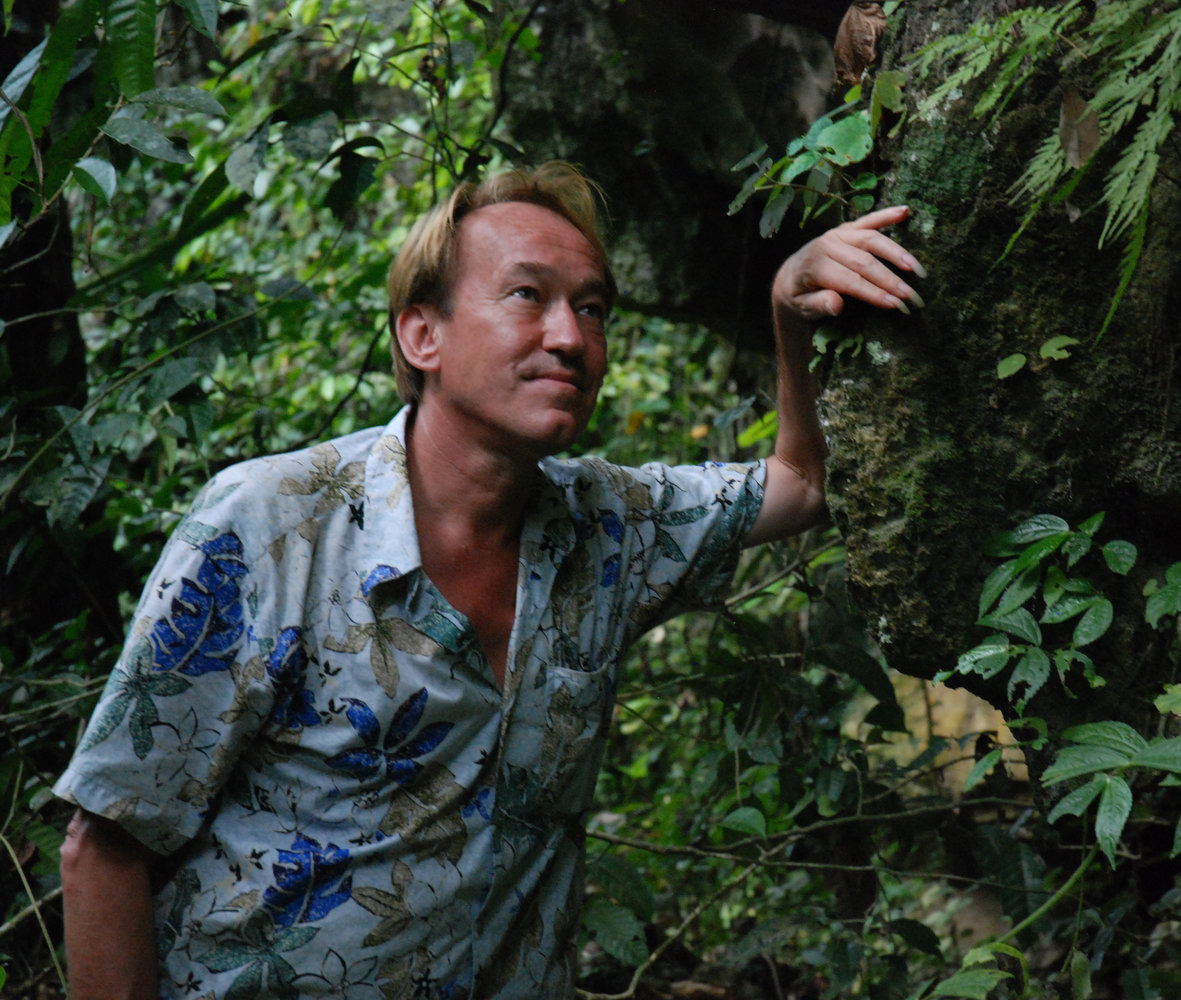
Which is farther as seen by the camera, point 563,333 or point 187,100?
point 187,100

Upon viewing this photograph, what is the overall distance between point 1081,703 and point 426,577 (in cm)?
93

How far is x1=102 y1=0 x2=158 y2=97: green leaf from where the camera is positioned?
1.69 metres

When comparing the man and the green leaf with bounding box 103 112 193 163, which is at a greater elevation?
the green leaf with bounding box 103 112 193 163

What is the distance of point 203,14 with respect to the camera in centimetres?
171

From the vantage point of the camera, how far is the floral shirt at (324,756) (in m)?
1.56

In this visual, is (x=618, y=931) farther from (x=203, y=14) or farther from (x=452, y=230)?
(x=203, y=14)

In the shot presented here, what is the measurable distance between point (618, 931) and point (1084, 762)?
47.3 inches

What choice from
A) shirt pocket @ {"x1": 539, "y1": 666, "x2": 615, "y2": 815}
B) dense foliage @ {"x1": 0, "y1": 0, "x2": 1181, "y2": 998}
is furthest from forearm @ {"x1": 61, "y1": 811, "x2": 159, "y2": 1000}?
dense foliage @ {"x1": 0, "y1": 0, "x2": 1181, "y2": 998}

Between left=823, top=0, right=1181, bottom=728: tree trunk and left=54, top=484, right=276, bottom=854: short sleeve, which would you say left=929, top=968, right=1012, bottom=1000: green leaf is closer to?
left=823, top=0, right=1181, bottom=728: tree trunk

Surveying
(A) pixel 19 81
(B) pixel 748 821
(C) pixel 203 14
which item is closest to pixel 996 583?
(B) pixel 748 821

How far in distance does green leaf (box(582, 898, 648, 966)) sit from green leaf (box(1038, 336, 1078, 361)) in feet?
4.41

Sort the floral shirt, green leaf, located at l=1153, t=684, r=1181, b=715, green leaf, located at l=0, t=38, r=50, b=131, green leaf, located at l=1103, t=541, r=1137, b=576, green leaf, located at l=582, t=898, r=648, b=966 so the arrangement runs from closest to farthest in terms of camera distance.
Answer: green leaf, located at l=1153, t=684, r=1181, b=715 < green leaf, located at l=1103, t=541, r=1137, b=576 < the floral shirt < green leaf, located at l=0, t=38, r=50, b=131 < green leaf, located at l=582, t=898, r=648, b=966

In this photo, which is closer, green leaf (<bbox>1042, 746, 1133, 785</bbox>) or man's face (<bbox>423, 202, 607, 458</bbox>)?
green leaf (<bbox>1042, 746, 1133, 785</bbox>)

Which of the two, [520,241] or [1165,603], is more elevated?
[520,241]
